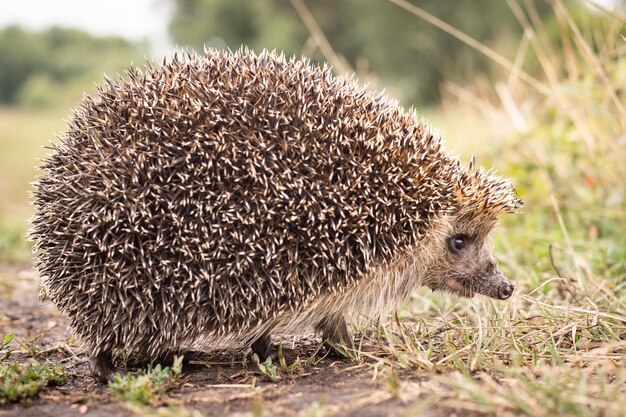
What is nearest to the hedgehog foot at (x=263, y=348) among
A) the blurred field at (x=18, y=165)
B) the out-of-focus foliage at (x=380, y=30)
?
the blurred field at (x=18, y=165)

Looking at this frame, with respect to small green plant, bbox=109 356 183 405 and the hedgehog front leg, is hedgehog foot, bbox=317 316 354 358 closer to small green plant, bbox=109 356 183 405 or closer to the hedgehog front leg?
the hedgehog front leg

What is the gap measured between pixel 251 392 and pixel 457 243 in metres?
1.99

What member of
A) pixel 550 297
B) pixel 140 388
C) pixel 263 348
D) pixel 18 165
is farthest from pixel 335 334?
pixel 18 165

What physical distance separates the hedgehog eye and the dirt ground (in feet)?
3.69

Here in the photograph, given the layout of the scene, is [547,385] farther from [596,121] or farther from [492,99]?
[492,99]

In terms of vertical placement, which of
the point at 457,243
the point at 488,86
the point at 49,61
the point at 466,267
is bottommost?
the point at 466,267

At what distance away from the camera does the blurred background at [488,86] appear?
23.1ft

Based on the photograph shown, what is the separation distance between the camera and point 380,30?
3941 cm

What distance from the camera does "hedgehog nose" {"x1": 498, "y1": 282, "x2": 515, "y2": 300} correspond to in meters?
4.84

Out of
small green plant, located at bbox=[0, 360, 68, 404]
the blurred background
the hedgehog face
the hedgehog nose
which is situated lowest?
small green plant, located at bbox=[0, 360, 68, 404]

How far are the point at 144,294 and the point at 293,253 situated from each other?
941mm

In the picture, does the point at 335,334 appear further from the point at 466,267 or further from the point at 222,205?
the point at 222,205

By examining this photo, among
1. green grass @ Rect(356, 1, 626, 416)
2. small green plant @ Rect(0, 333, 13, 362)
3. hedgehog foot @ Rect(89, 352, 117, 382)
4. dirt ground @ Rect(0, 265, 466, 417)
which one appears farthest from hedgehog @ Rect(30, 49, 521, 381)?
green grass @ Rect(356, 1, 626, 416)

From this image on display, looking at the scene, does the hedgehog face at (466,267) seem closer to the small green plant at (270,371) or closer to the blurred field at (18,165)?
the small green plant at (270,371)
